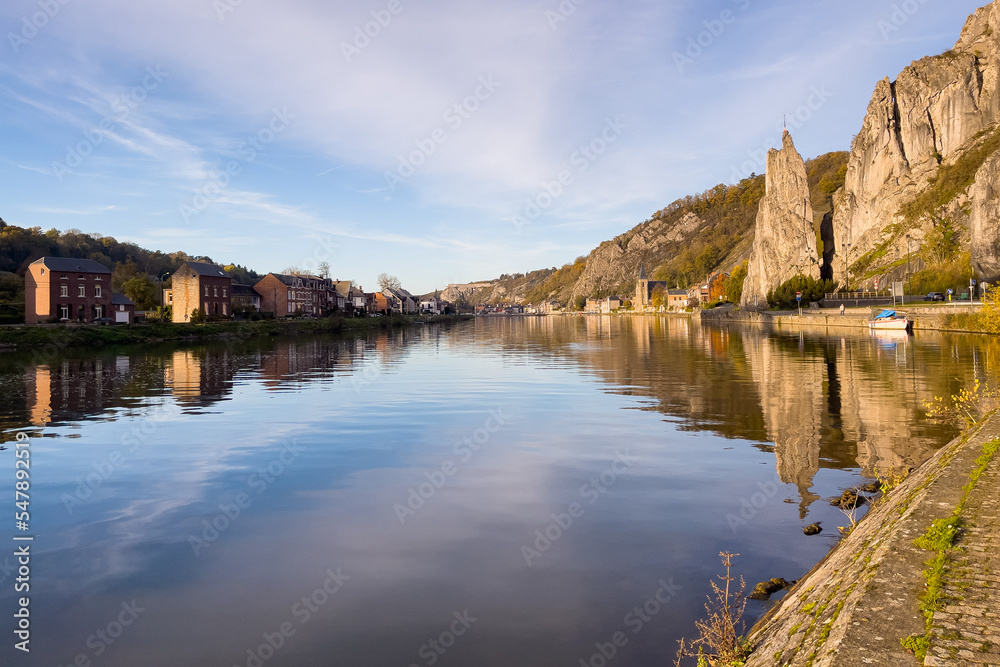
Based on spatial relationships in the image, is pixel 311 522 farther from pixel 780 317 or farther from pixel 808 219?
pixel 808 219

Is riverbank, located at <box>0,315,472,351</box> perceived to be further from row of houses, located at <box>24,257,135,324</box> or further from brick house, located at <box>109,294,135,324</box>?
brick house, located at <box>109,294,135,324</box>

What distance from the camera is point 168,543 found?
34.9 feet

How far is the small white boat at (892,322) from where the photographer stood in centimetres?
6291

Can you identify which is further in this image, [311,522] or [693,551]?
[311,522]

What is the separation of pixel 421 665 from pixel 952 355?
140 ft

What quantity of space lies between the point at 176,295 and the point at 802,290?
11813 cm

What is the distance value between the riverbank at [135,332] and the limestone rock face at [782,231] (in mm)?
112155

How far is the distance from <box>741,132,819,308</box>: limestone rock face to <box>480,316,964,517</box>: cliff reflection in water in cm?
11117

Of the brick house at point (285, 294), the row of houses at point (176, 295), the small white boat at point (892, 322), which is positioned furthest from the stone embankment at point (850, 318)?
the brick house at point (285, 294)

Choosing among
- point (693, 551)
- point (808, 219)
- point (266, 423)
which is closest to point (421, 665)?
point (693, 551)

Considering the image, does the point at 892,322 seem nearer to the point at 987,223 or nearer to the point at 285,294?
the point at 987,223

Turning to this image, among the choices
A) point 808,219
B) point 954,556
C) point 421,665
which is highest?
point 808,219

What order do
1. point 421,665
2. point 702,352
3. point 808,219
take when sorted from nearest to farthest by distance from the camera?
point 421,665
point 702,352
point 808,219

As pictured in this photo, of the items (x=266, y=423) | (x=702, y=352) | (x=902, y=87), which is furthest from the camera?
(x=902, y=87)
